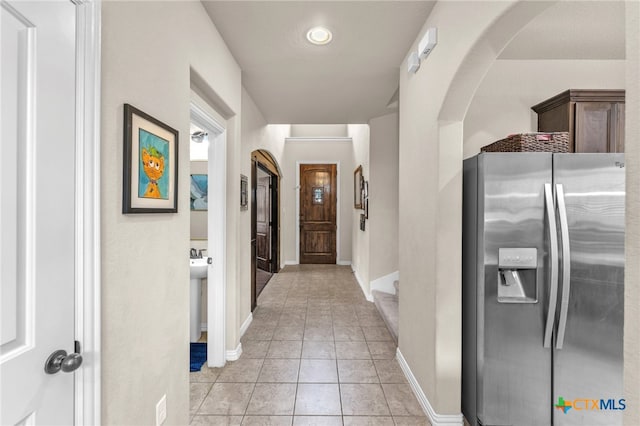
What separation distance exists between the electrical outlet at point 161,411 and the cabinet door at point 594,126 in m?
3.04

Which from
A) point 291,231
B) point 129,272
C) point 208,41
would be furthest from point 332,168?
point 129,272

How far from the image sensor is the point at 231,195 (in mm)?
2732

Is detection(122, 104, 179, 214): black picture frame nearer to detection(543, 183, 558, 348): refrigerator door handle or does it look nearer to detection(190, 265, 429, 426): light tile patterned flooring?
detection(190, 265, 429, 426): light tile patterned flooring

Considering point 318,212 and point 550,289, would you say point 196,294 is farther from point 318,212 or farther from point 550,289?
point 318,212

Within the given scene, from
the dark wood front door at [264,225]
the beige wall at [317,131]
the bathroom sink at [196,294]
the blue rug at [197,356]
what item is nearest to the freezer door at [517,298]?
the blue rug at [197,356]

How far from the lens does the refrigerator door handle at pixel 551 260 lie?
1652 mm

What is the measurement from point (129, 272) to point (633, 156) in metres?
1.62

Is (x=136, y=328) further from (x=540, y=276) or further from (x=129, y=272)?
(x=540, y=276)

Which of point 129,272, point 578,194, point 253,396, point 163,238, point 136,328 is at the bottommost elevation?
point 253,396

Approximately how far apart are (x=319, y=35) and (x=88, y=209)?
1.93 meters

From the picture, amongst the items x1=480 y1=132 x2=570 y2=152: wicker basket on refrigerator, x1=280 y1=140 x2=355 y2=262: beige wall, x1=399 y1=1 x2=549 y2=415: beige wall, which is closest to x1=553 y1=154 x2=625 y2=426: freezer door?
x1=480 y1=132 x2=570 y2=152: wicker basket on refrigerator

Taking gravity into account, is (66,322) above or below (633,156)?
below

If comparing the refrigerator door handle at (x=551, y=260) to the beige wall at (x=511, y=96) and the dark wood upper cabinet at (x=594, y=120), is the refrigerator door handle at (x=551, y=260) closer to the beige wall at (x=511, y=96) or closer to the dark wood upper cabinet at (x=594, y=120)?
the dark wood upper cabinet at (x=594, y=120)

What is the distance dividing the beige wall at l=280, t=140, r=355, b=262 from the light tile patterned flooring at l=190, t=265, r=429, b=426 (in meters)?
3.22
